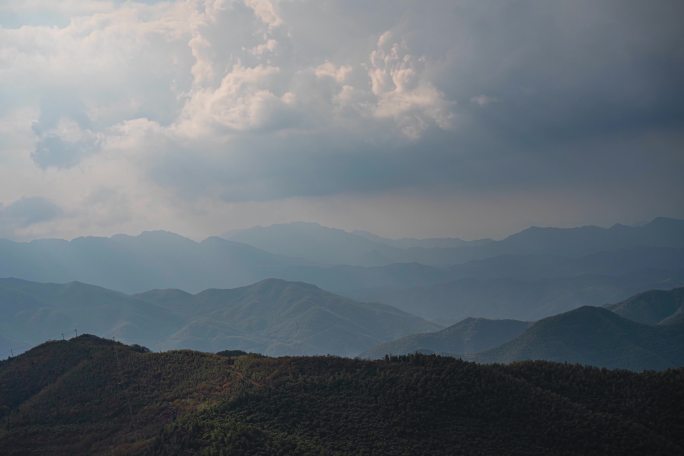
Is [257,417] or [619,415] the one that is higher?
[257,417]

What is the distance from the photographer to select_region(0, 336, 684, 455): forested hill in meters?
57.4

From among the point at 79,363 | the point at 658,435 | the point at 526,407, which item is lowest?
the point at 658,435

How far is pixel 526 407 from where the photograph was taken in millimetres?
64562

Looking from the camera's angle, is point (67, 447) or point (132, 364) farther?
point (132, 364)

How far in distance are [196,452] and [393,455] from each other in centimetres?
1802

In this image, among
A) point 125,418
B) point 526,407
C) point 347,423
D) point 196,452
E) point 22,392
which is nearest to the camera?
point 196,452

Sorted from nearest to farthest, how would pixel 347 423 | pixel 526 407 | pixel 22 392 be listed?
pixel 347 423 < pixel 526 407 < pixel 22 392

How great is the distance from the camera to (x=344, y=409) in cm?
6397

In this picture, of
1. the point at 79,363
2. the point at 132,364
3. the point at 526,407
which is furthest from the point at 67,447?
the point at 526,407

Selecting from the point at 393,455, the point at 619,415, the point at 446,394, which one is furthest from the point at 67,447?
the point at 619,415

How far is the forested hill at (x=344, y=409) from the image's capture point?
57.4 m

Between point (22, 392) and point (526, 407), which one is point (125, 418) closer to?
point (22, 392)

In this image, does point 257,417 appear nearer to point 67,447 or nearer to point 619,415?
point 67,447

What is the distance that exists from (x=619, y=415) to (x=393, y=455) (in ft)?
94.3
